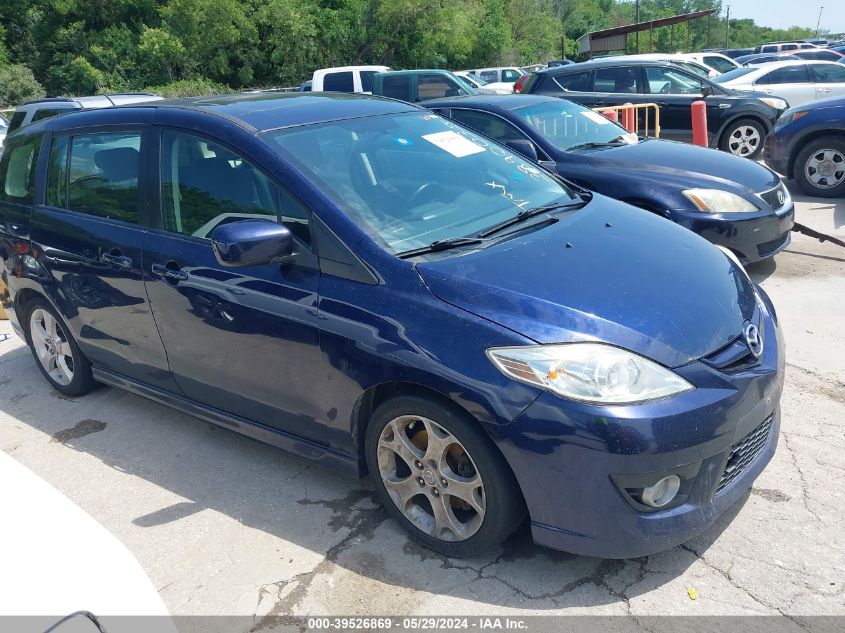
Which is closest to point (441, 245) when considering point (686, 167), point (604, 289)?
point (604, 289)

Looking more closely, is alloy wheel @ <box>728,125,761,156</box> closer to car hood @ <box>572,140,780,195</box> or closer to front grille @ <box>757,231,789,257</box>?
car hood @ <box>572,140,780,195</box>

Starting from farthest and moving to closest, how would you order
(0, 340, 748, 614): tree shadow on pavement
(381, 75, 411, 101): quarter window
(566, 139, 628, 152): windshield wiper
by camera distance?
(381, 75, 411, 101): quarter window → (566, 139, 628, 152): windshield wiper → (0, 340, 748, 614): tree shadow on pavement

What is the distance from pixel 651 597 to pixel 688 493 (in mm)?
408

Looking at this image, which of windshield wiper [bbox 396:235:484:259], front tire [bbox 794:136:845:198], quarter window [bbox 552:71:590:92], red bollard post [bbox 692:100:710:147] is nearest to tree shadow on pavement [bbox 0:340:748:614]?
windshield wiper [bbox 396:235:484:259]

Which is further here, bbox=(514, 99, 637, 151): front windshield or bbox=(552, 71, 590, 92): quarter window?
bbox=(552, 71, 590, 92): quarter window

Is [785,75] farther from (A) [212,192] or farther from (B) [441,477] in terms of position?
(B) [441,477]

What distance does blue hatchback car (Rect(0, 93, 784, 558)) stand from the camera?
2.70 m

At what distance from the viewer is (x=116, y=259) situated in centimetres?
405

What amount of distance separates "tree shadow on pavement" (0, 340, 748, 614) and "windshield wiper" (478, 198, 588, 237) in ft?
4.28

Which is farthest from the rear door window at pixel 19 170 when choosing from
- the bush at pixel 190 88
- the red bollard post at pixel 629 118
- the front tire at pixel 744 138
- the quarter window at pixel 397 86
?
the bush at pixel 190 88

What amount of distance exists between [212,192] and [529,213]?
1.53 metres

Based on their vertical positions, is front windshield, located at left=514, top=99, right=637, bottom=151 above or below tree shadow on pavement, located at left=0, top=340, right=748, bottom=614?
above

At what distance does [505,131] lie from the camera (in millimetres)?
7031

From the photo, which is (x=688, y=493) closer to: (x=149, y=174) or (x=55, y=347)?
(x=149, y=174)
